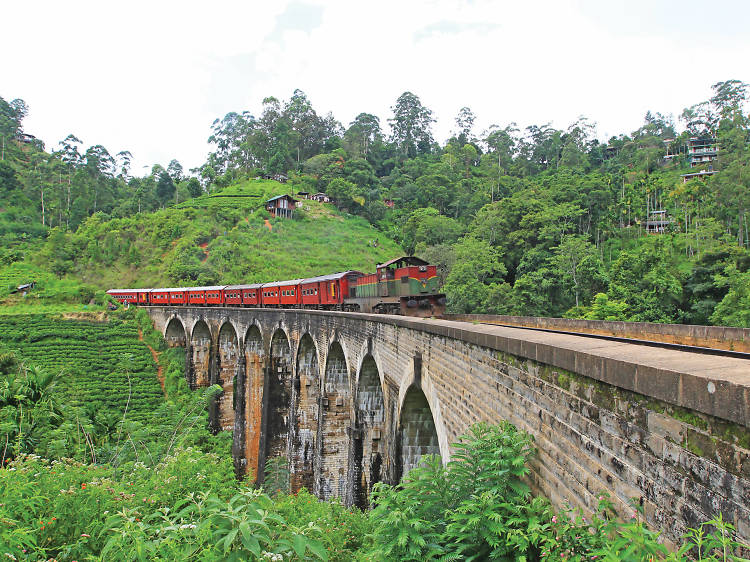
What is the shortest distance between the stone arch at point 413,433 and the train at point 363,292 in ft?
19.9

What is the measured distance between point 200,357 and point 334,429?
51.5 feet

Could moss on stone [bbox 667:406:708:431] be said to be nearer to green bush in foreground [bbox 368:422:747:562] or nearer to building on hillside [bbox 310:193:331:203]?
green bush in foreground [bbox 368:422:747:562]

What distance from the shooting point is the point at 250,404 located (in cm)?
2153

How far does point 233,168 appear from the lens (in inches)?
2990

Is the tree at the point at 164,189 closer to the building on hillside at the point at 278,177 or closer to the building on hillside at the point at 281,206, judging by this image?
the building on hillside at the point at 278,177

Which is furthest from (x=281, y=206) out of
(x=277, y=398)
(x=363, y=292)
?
(x=363, y=292)

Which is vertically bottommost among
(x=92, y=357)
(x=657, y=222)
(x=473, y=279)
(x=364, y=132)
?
(x=92, y=357)

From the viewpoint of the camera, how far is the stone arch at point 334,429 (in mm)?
13906

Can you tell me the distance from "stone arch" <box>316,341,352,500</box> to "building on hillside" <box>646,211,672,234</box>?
130ft

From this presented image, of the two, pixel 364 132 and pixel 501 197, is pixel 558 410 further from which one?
pixel 364 132

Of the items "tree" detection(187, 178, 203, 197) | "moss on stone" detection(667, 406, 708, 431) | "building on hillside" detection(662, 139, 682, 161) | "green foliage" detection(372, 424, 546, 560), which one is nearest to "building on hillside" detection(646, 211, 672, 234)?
"building on hillside" detection(662, 139, 682, 161)

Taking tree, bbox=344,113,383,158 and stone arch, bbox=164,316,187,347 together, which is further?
tree, bbox=344,113,383,158

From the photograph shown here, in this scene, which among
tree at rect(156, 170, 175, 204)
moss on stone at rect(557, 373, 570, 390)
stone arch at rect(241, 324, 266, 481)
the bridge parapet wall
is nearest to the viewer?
moss on stone at rect(557, 373, 570, 390)

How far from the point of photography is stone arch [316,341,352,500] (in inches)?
547
